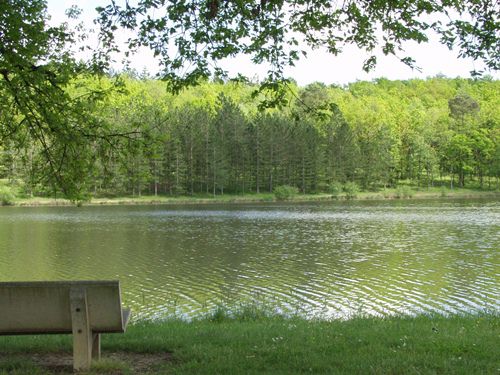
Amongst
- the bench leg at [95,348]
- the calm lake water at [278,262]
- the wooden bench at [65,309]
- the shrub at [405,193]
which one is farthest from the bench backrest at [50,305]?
the shrub at [405,193]

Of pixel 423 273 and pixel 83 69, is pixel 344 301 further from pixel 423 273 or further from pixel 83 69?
pixel 83 69

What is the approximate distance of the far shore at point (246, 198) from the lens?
69.9 meters

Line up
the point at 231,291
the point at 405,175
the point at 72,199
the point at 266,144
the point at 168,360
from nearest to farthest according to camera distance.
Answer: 1. the point at 168,360
2. the point at 72,199
3. the point at 231,291
4. the point at 266,144
5. the point at 405,175

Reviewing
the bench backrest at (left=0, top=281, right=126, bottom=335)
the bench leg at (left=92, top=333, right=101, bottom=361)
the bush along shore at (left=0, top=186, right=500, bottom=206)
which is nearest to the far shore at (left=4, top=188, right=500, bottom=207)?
the bush along shore at (left=0, top=186, right=500, bottom=206)

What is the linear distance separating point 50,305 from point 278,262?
1873cm

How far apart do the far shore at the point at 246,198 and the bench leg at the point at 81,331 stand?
66.6 m

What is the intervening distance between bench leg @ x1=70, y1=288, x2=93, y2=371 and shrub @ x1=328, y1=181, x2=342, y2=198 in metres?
79.4

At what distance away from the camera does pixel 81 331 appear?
17.3ft

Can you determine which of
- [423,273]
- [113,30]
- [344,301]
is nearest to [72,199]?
[113,30]

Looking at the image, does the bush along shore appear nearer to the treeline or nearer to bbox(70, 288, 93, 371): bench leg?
the treeline

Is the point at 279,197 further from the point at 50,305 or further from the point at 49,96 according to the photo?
the point at 50,305

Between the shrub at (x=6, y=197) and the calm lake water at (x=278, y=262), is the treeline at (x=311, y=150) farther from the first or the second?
the calm lake water at (x=278, y=262)

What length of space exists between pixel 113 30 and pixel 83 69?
1.04 meters

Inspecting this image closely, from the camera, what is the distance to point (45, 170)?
27.6ft
